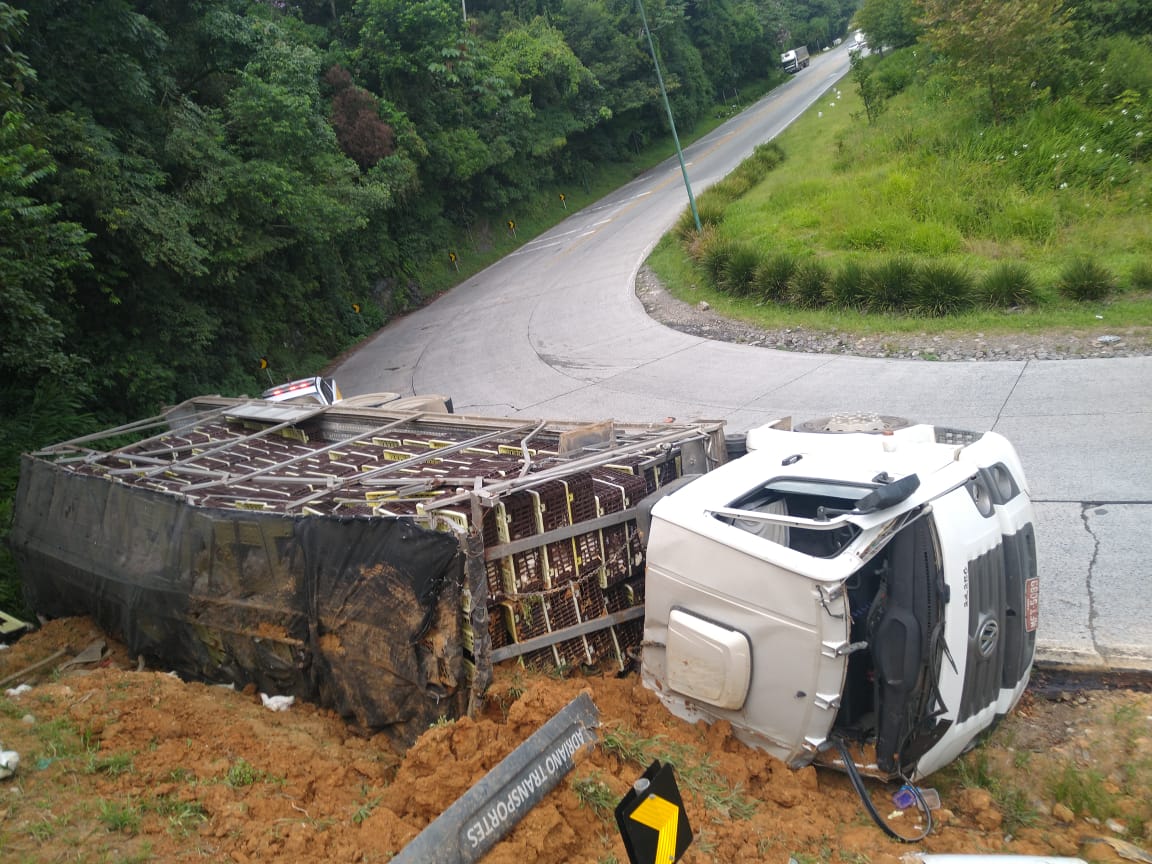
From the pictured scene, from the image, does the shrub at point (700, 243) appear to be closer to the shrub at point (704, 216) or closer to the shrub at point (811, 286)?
the shrub at point (704, 216)

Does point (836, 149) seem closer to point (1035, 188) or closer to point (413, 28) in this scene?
point (1035, 188)

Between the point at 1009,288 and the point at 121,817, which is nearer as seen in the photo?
the point at 121,817

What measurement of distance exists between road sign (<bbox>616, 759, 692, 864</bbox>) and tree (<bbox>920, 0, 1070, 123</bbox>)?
76.6ft

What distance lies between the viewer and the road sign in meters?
2.47

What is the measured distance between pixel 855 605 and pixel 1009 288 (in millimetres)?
13040

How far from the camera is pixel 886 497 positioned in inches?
160

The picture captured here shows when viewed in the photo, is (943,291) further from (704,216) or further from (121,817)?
(121,817)

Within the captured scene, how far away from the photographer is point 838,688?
4148mm

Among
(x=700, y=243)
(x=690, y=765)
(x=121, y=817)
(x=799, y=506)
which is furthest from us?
(x=700, y=243)

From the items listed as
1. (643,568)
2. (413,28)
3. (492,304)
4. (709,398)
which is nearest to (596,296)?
(492,304)

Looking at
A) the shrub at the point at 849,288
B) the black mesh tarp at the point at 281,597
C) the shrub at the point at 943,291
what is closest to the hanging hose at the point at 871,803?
the black mesh tarp at the point at 281,597

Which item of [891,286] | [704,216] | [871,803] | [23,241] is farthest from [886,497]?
[704,216]

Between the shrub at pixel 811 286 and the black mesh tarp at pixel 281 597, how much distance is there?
1408 cm

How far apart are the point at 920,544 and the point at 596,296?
64.0 feet
